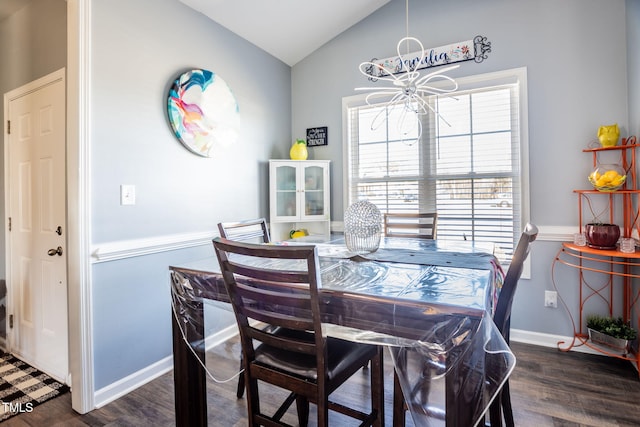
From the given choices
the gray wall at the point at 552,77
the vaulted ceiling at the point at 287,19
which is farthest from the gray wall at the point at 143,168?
the gray wall at the point at 552,77

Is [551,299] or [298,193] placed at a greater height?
[298,193]

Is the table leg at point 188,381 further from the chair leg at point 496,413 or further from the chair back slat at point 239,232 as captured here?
the chair leg at point 496,413

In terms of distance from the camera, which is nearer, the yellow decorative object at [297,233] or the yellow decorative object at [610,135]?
the yellow decorative object at [610,135]

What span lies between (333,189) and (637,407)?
2.61 meters

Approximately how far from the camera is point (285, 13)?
9.29 feet

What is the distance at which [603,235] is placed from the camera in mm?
2146

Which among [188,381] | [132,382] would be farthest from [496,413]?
[132,382]

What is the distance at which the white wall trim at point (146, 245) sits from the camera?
6.16ft

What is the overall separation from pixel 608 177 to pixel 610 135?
30 cm

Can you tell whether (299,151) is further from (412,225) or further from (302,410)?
(302,410)

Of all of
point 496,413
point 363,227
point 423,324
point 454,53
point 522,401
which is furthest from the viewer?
point 454,53

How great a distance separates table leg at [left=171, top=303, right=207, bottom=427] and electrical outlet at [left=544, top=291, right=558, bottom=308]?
99.8 inches

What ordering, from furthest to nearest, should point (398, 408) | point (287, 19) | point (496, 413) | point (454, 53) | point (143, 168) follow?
point (287, 19), point (454, 53), point (143, 168), point (398, 408), point (496, 413)

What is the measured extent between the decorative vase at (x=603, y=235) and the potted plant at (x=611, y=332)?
58cm
